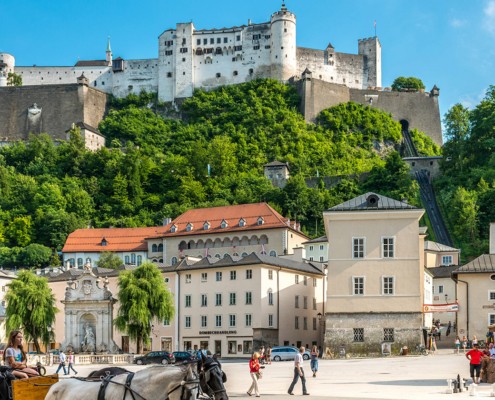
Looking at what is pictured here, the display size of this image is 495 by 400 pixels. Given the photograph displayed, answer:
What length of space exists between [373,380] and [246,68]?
11170 centimetres

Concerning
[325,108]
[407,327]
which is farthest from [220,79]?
[407,327]

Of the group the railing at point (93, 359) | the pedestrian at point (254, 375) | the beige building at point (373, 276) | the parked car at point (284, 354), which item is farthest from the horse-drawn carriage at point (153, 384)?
the parked car at point (284, 354)

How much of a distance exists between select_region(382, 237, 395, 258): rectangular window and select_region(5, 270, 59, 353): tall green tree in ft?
80.6

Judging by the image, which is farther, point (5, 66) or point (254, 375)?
point (5, 66)

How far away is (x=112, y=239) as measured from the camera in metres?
104

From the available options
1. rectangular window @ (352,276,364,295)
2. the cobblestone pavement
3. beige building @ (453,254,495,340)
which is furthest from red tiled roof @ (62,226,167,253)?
the cobblestone pavement

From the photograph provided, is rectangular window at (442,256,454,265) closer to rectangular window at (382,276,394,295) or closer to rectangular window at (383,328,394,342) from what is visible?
rectangular window at (382,276,394,295)

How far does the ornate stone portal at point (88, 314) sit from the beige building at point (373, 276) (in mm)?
18017

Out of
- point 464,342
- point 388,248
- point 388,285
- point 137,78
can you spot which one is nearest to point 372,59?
point 137,78

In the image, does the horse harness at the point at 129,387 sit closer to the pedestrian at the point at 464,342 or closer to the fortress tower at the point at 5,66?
the pedestrian at the point at 464,342

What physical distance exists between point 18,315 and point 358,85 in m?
96.4

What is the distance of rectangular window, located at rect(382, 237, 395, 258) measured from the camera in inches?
2076

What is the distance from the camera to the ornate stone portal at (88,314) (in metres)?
62.8

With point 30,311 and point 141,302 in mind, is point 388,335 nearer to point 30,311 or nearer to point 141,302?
point 141,302
